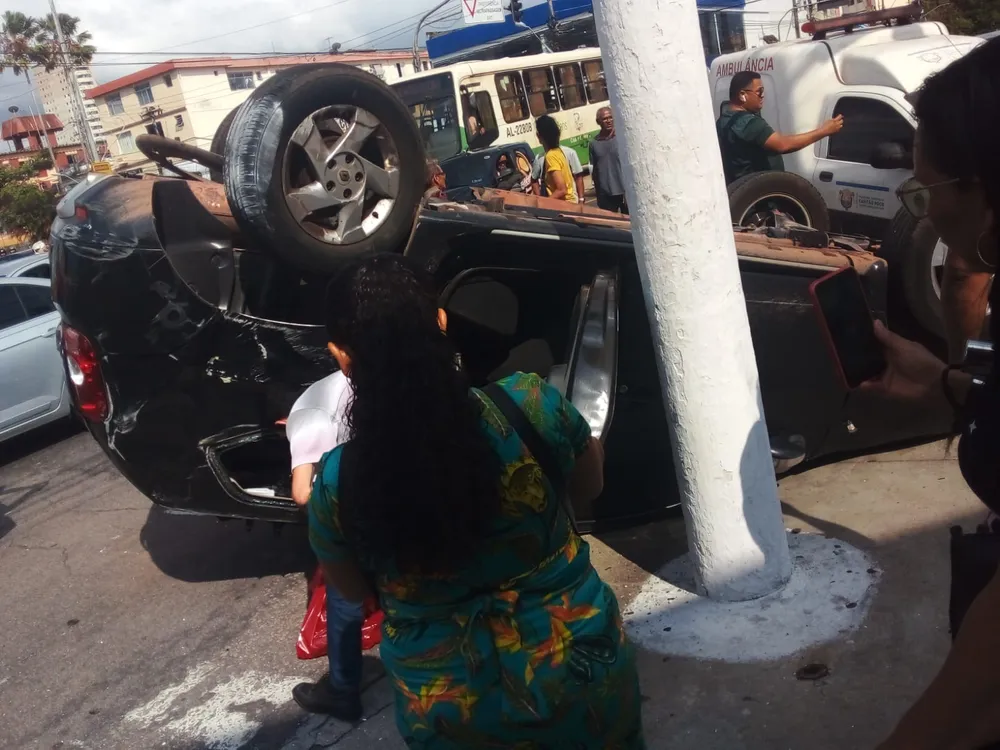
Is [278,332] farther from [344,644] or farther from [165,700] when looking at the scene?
[165,700]

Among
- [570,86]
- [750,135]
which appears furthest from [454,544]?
[570,86]

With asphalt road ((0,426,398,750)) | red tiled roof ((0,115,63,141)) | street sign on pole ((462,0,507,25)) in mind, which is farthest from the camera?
red tiled roof ((0,115,63,141))

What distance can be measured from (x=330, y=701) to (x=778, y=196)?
4428mm

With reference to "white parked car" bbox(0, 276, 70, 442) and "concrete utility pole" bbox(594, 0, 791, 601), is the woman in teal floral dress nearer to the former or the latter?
"concrete utility pole" bbox(594, 0, 791, 601)

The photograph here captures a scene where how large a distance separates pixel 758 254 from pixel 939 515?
1.34m

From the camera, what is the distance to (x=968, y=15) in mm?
20875

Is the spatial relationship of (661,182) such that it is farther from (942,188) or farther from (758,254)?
(942,188)

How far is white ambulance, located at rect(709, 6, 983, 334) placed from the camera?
6629 millimetres

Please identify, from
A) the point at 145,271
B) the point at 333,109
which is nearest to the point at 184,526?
the point at 145,271

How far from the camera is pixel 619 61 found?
3078 millimetres

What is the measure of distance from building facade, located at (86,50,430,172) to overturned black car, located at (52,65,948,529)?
187 ft

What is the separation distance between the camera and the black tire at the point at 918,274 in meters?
4.54

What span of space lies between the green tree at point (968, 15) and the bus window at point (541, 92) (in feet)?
27.2

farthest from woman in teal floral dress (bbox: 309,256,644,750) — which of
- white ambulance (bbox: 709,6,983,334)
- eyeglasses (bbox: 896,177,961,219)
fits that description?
white ambulance (bbox: 709,6,983,334)
